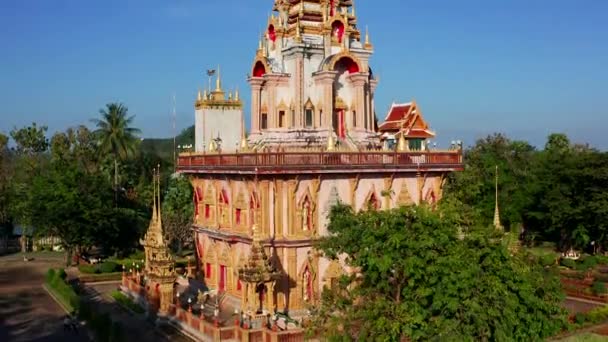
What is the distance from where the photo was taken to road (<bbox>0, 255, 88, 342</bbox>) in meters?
30.9

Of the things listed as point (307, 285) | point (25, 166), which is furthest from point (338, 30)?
point (25, 166)

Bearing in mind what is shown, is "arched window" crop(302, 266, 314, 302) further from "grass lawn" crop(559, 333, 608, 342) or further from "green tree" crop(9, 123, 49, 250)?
"green tree" crop(9, 123, 49, 250)

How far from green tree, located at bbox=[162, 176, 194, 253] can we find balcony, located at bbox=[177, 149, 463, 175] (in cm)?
1575

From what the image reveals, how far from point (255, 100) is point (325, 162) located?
848cm

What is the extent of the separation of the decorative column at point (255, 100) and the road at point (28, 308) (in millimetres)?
13362

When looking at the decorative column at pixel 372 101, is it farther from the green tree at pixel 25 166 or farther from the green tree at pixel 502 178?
the green tree at pixel 25 166

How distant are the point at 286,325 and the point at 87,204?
23.4 metres

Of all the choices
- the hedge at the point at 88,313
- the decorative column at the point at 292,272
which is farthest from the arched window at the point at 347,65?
the hedge at the point at 88,313

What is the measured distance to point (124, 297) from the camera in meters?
37.4

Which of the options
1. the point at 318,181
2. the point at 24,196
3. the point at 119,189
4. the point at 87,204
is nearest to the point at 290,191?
the point at 318,181

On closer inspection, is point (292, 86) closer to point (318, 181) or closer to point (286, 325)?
point (318, 181)

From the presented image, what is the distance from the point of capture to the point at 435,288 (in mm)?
21000

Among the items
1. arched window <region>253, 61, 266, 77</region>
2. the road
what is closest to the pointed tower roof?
the road

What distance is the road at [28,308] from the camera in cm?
3092
